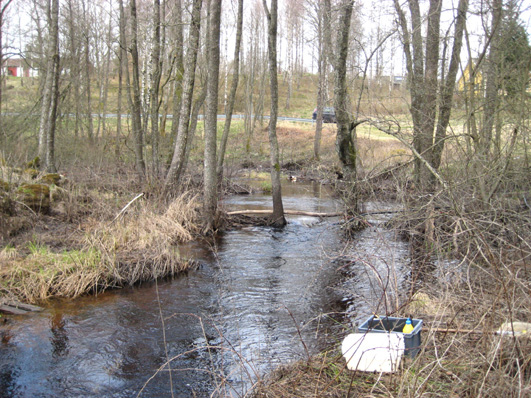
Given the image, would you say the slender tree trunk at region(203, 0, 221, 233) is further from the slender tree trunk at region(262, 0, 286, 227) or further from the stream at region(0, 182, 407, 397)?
the stream at region(0, 182, 407, 397)

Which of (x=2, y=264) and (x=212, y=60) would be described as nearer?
(x=2, y=264)

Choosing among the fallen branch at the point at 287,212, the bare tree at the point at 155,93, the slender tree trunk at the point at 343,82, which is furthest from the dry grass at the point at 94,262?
the slender tree trunk at the point at 343,82

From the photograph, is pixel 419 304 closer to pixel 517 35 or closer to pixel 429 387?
pixel 429 387

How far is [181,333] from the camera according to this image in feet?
23.5

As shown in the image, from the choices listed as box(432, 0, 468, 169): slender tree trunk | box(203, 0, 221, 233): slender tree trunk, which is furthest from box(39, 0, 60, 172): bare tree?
box(432, 0, 468, 169): slender tree trunk

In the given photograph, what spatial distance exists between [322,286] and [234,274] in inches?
72.2

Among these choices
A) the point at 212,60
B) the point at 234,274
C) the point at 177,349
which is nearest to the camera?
the point at 177,349

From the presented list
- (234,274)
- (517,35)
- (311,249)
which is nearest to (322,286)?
(234,274)

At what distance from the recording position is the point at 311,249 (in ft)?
39.5

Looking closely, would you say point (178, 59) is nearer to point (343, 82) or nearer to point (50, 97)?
point (50, 97)

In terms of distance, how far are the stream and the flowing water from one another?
0.02m

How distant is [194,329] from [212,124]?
7585 millimetres

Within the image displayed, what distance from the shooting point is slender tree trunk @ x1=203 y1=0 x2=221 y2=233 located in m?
13.6

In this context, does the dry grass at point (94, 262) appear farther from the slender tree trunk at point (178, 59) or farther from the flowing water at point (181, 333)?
the slender tree trunk at point (178, 59)
